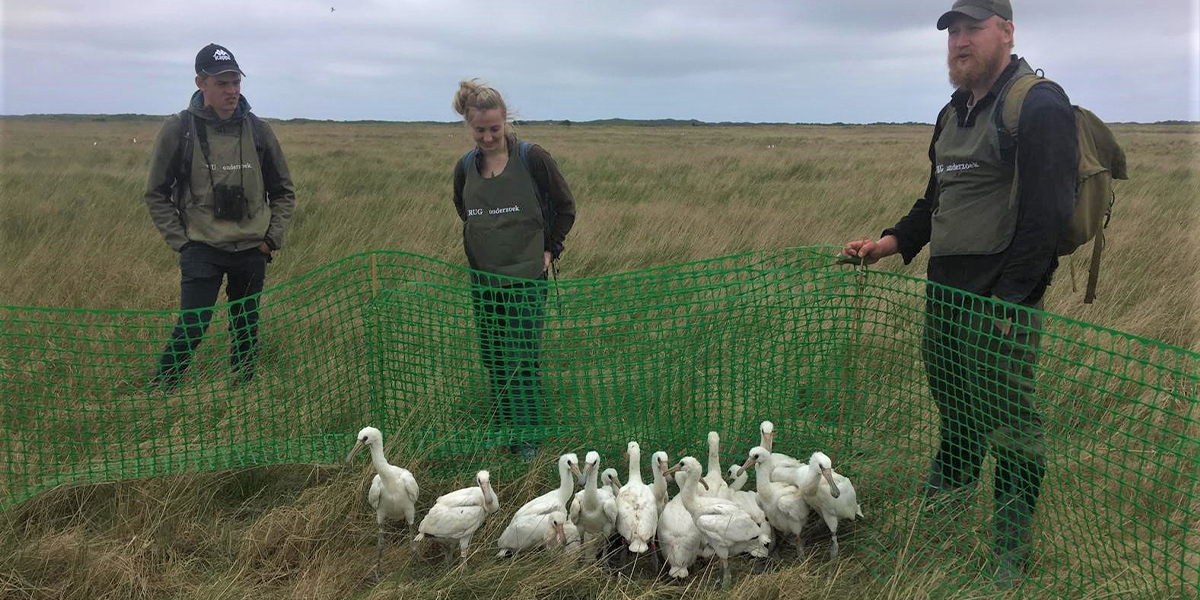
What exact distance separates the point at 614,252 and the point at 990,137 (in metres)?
5.92

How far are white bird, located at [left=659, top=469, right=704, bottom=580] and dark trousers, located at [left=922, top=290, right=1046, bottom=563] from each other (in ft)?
3.51

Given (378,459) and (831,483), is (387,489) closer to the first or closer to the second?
(378,459)

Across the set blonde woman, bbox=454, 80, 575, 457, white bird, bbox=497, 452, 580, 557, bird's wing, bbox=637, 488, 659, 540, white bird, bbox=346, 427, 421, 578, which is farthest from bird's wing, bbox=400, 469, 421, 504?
bird's wing, bbox=637, 488, 659, 540

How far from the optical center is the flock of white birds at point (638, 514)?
312 centimetres

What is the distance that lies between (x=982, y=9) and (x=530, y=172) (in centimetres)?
213

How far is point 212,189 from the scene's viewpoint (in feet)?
15.2

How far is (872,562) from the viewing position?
319 centimetres

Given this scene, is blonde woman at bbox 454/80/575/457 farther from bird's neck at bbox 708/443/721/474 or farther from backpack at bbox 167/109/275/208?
backpack at bbox 167/109/275/208

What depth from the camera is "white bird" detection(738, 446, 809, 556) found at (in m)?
3.24

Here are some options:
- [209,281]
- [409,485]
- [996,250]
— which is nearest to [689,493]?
[409,485]

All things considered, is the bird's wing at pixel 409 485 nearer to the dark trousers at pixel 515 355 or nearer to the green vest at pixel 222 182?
the dark trousers at pixel 515 355

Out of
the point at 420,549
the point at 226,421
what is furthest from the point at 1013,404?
the point at 226,421

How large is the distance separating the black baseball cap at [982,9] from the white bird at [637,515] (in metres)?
2.18

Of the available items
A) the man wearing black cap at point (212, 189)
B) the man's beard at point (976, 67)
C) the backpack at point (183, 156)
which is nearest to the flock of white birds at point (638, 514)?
the man's beard at point (976, 67)
